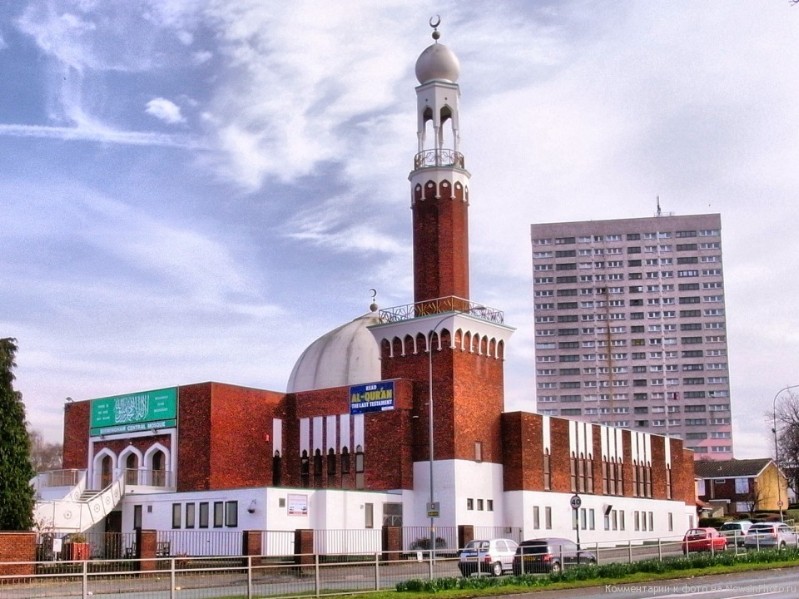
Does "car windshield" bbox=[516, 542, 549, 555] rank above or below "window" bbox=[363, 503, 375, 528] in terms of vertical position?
below

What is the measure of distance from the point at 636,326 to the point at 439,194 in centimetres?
10227

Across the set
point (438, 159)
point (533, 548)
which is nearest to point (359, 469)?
point (438, 159)

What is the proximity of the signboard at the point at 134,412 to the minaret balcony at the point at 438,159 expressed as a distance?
60.0 feet

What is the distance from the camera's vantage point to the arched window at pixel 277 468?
59.0 meters

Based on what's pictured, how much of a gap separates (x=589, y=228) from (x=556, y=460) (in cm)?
10115

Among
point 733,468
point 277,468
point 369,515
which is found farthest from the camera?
point 733,468

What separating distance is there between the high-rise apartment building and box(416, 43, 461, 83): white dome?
97.8m

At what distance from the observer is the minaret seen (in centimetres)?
5691

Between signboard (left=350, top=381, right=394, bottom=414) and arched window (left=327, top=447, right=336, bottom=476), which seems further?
arched window (left=327, top=447, right=336, bottom=476)

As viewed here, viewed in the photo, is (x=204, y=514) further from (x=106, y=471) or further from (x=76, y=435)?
(x=76, y=435)

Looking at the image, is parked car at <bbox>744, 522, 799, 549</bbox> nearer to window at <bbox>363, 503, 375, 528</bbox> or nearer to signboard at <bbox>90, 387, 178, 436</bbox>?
window at <bbox>363, 503, 375, 528</bbox>

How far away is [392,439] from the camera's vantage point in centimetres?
5475

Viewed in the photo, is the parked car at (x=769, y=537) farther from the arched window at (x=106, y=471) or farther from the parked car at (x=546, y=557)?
the arched window at (x=106, y=471)

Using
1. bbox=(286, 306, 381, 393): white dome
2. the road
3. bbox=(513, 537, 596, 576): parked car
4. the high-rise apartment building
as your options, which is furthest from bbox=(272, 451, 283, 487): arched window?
the high-rise apartment building
